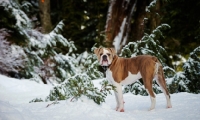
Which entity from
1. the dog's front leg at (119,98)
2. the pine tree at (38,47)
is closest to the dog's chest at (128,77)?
the dog's front leg at (119,98)

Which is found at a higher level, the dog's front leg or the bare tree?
the bare tree

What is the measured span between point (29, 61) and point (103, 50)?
7.60 meters

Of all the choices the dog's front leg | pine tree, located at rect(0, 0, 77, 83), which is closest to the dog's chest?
the dog's front leg

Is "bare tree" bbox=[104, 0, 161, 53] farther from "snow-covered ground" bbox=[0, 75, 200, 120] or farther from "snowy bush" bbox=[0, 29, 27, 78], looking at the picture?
"snow-covered ground" bbox=[0, 75, 200, 120]

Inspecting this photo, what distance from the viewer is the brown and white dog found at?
4.73 meters

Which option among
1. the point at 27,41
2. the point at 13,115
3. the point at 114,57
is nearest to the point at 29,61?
the point at 27,41

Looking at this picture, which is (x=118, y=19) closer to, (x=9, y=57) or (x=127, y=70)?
(x=9, y=57)

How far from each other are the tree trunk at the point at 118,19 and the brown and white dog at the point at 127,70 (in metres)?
6.80

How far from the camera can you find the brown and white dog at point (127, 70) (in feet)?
15.5

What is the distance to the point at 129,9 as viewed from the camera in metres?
12.0

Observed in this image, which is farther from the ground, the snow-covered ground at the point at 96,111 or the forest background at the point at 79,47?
the forest background at the point at 79,47

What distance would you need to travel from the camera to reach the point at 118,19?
1206 centimetres

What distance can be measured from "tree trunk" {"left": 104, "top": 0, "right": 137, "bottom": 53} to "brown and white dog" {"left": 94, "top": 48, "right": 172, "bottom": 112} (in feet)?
22.3

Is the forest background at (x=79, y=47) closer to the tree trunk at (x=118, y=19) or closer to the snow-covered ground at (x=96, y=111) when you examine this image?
the tree trunk at (x=118, y=19)
